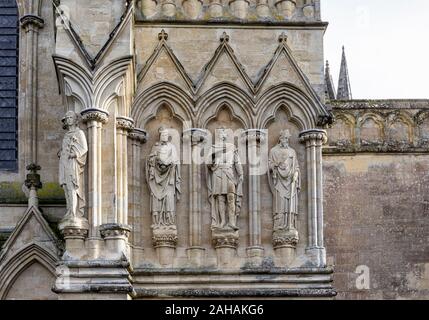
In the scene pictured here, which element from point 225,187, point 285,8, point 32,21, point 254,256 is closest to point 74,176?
point 225,187

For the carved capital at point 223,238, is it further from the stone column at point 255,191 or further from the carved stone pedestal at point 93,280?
the carved stone pedestal at point 93,280

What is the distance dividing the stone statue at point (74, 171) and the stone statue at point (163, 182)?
60.8 inches

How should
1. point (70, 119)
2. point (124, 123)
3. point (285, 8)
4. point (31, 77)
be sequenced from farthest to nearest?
point (31, 77) → point (285, 8) → point (124, 123) → point (70, 119)

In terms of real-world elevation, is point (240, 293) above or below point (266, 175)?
below

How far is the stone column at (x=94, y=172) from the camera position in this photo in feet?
75.1

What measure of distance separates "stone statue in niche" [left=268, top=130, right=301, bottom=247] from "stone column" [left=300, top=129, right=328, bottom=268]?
0.22 metres

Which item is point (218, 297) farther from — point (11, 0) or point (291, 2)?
point (11, 0)

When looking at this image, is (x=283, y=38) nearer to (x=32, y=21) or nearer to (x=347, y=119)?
(x=347, y=119)

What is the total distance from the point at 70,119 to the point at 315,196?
426 cm

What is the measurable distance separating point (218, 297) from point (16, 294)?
344 centimetres

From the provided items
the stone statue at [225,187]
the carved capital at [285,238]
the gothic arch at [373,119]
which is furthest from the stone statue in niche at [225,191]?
the gothic arch at [373,119]

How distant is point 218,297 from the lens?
23.8m

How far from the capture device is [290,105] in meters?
24.8
